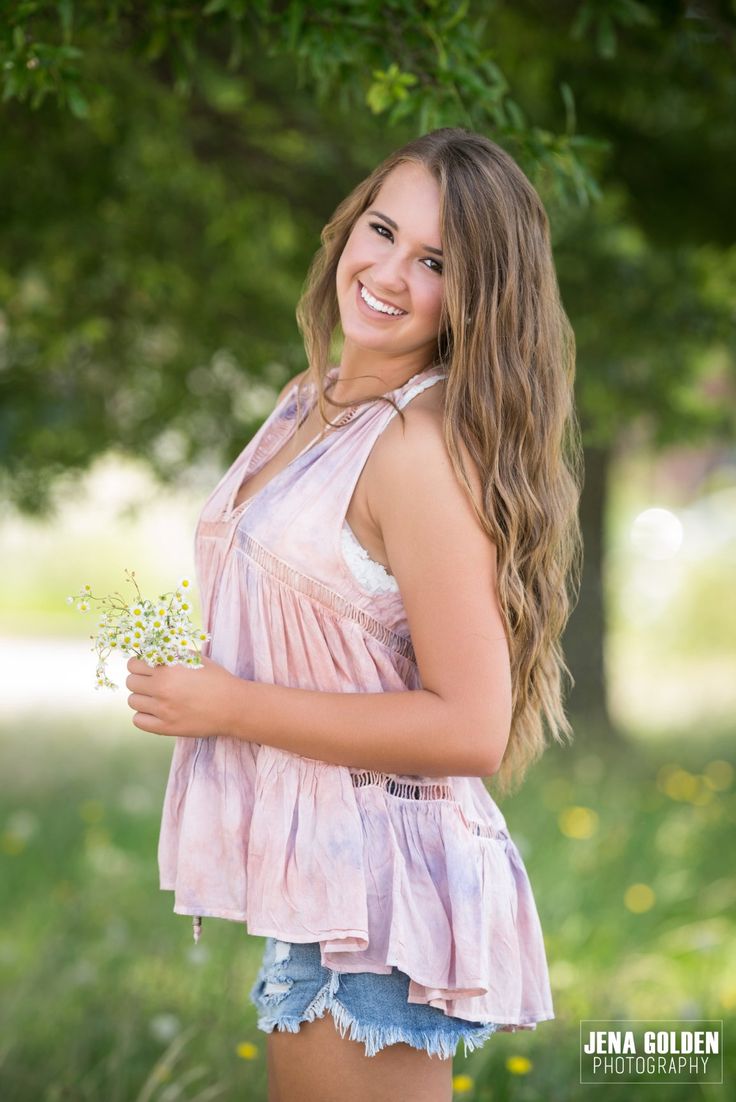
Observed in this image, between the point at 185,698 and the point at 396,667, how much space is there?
0.33 m

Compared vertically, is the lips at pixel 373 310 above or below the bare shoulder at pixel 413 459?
above

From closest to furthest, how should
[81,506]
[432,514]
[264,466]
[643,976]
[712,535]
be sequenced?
[432,514], [264,466], [643,976], [81,506], [712,535]

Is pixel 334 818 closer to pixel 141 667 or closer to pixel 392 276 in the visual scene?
pixel 141 667

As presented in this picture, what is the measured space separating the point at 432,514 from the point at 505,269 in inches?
16.6

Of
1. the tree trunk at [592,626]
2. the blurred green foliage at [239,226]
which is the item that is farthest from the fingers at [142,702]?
the tree trunk at [592,626]

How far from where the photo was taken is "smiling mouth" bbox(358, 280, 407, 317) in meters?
2.02

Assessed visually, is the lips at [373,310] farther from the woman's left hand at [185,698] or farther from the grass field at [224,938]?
the grass field at [224,938]

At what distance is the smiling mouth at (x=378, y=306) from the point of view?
2016 millimetres

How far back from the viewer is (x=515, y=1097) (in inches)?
124

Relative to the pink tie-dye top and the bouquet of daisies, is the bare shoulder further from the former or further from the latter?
the bouquet of daisies

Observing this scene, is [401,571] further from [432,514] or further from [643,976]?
[643,976]

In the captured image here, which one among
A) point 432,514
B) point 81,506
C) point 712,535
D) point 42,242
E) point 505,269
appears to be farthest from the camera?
point 712,535

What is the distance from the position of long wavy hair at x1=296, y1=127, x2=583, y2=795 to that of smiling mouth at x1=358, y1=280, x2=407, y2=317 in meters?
0.08

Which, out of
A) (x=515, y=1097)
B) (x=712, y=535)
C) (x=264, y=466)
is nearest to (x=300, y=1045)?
(x=264, y=466)
